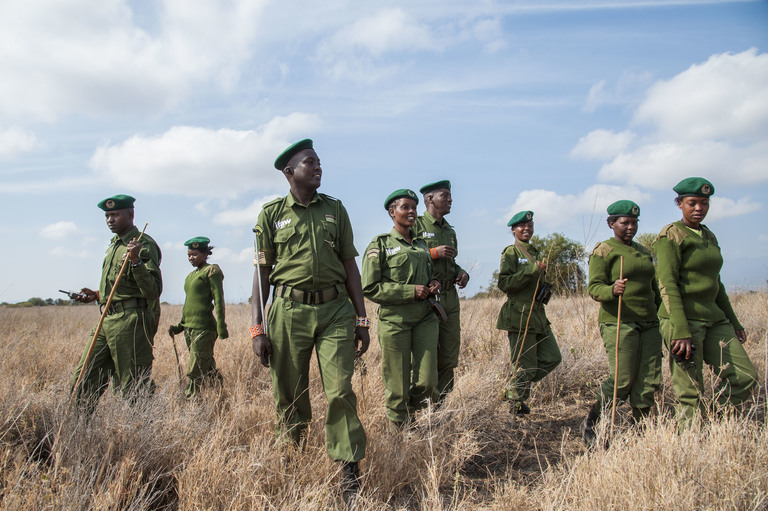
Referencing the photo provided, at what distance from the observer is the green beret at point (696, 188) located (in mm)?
4910

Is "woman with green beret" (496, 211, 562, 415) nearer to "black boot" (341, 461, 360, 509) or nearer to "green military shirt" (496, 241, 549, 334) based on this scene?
"green military shirt" (496, 241, 549, 334)

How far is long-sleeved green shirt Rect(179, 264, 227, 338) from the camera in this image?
7.23 metres

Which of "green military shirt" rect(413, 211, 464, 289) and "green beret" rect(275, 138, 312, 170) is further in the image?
"green military shirt" rect(413, 211, 464, 289)

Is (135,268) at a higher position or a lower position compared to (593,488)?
higher

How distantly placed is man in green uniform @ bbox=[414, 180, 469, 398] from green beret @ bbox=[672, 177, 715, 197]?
221 centimetres

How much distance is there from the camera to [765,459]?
351 cm

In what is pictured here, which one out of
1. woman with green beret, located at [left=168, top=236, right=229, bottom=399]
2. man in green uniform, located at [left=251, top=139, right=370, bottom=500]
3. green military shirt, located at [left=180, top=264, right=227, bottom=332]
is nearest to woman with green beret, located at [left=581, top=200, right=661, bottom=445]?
man in green uniform, located at [left=251, top=139, right=370, bottom=500]

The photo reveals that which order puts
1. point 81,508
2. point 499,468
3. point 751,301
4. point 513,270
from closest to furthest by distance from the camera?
point 81,508
point 499,468
point 513,270
point 751,301

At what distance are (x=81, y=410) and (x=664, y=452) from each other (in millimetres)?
3764

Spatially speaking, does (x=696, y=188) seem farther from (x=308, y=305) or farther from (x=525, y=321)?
(x=308, y=305)

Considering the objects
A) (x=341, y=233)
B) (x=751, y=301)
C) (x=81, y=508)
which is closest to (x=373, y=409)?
(x=341, y=233)

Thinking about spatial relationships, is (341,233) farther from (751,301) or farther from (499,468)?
(751,301)

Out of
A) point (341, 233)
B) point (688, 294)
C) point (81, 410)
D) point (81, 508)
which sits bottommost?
point (81, 508)

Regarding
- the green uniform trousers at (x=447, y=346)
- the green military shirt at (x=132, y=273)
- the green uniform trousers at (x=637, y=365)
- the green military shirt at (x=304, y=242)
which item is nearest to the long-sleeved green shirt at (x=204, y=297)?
the green military shirt at (x=132, y=273)
